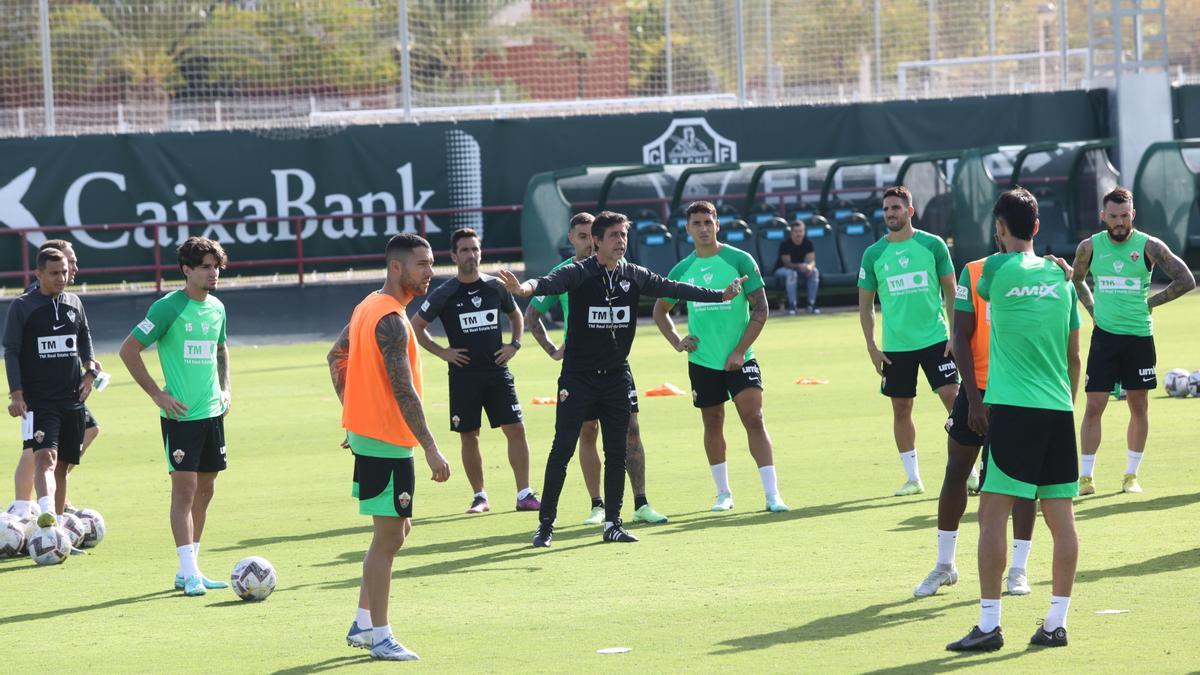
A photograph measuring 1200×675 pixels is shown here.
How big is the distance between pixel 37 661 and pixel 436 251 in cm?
2345

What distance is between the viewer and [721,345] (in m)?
11.6

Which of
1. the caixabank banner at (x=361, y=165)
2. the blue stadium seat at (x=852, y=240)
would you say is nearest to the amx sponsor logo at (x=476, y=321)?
the caixabank banner at (x=361, y=165)

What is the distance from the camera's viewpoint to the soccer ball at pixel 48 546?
415 inches

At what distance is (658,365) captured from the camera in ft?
71.4

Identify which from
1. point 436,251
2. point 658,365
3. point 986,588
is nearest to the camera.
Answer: point 986,588

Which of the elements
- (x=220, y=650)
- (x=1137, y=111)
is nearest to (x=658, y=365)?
(x=220, y=650)

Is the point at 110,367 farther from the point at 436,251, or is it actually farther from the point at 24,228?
the point at 436,251

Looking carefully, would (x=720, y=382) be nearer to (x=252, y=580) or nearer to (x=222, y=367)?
(x=222, y=367)

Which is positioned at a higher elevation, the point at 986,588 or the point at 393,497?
the point at 393,497

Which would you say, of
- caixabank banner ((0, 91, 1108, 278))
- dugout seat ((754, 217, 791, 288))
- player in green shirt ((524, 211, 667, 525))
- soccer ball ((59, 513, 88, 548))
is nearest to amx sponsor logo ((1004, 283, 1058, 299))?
player in green shirt ((524, 211, 667, 525))

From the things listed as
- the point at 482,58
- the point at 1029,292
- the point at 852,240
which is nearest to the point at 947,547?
the point at 1029,292

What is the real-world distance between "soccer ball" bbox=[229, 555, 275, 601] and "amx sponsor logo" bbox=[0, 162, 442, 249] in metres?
21.3

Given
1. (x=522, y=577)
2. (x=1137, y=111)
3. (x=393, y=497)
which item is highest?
(x=1137, y=111)

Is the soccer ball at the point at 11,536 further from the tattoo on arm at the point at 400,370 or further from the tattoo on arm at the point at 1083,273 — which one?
the tattoo on arm at the point at 1083,273
